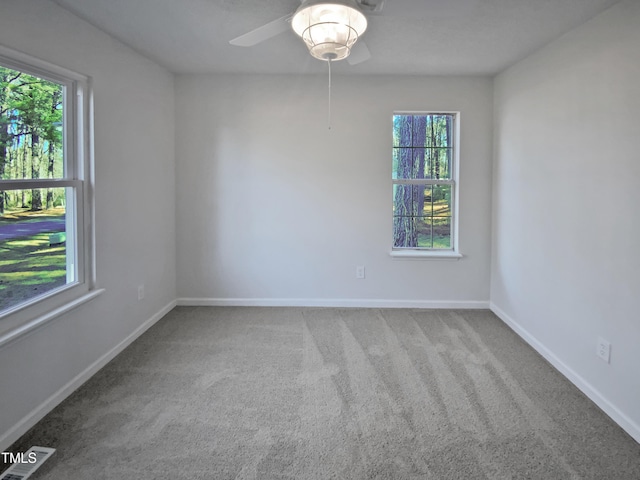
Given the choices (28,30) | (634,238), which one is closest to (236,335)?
(28,30)

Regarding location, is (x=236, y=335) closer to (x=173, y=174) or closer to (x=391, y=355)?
(x=391, y=355)

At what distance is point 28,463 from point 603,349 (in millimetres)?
3063

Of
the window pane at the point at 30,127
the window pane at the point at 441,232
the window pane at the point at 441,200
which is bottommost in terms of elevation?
the window pane at the point at 441,232

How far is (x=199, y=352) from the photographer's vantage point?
2941 millimetres

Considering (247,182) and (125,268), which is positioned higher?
(247,182)

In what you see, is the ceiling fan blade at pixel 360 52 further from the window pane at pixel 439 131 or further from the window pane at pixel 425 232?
the window pane at pixel 425 232

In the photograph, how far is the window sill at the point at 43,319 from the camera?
6.18ft

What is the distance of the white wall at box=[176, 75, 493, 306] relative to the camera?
152 inches

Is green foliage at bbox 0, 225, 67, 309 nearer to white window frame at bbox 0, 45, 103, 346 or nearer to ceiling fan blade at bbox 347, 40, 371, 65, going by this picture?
white window frame at bbox 0, 45, 103, 346

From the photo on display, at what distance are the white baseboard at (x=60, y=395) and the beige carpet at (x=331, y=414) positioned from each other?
0.16ft

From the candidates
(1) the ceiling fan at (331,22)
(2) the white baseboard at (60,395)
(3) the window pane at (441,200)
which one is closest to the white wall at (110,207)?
(2) the white baseboard at (60,395)

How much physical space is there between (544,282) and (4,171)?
355 centimetres

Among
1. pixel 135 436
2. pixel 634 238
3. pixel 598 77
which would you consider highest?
pixel 598 77

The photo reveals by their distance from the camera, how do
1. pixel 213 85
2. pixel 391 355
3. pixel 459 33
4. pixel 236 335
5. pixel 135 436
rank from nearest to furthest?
pixel 135 436, pixel 459 33, pixel 391 355, pixel 236 335, pixel 213 85
